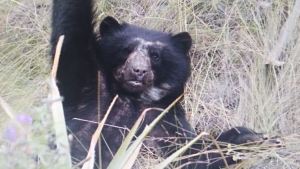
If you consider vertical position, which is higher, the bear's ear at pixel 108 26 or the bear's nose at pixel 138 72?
the bear's ear at pixel 108 26

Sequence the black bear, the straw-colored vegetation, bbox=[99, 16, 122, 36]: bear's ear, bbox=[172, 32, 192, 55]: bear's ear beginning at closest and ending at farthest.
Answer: the black bear → bbox=[99, 16, 122, 36]: bear's ear → bbox=[172, 32, 192, 55]: bear's ear → the straw-colored vegetation

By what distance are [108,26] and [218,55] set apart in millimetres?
1721

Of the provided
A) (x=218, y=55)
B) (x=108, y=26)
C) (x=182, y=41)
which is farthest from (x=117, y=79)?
(x=218, y=55)

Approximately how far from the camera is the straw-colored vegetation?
20.1 ft

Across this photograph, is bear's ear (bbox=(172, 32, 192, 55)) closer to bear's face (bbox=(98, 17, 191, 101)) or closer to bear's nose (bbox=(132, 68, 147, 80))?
bear's face (bbox=(98, 17, 191, 101))

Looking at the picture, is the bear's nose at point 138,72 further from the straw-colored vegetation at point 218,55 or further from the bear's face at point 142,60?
the straw-colored vegetation at point 218,55

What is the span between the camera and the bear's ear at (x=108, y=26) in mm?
5199

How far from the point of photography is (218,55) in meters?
6.75

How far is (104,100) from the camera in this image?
5.16 m

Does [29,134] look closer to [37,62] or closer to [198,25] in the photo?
[37,62]

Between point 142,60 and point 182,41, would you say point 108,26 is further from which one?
point 182,41

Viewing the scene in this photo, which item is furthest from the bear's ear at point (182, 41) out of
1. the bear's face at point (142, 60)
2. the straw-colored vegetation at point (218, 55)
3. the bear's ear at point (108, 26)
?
the straw-colored vegetation at point (218, 55)

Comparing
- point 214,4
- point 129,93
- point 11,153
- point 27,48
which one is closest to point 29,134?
point 11,153

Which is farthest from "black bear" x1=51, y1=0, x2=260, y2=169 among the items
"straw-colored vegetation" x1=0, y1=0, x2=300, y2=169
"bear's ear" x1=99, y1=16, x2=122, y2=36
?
"straw-colored vegetation" x1=0, y1=0, x2=300, y2=169
